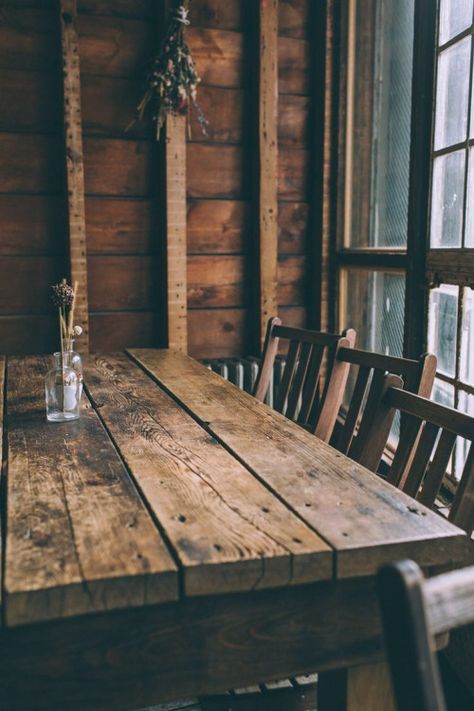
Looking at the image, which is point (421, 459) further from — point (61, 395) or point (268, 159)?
point (268, 159)

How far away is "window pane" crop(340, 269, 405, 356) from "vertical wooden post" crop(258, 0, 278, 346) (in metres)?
0.37

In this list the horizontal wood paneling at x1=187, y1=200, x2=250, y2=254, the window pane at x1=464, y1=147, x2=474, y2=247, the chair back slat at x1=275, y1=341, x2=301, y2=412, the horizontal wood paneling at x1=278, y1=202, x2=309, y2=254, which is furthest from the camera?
the horizontal wood paneling at x1=278, y1=202, x2=309, y2=254

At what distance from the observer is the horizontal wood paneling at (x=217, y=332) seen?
3584 mm

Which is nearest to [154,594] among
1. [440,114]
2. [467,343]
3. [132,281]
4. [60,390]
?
[60,390]

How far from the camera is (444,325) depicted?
2609 millimetres

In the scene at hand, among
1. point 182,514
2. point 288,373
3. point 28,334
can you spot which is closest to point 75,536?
point 182,514

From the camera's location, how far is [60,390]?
1844 millimetres

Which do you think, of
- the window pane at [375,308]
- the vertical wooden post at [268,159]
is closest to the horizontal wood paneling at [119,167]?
the vertical wooden post at [268,159]

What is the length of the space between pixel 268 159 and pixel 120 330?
3.59 feet

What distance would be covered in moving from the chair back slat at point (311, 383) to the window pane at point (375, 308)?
72 centimetres

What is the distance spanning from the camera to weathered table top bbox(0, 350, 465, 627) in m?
1.02

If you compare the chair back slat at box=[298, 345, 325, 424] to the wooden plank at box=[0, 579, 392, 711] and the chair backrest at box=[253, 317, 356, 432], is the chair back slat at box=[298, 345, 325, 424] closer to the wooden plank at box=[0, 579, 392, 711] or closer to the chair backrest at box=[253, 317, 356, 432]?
the chair backrest at box=[253, 317, 356, 432]

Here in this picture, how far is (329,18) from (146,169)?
114cm

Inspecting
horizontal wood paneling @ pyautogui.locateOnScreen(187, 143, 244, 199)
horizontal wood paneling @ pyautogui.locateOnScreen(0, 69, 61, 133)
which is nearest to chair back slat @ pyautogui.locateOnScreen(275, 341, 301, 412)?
horizontal wood paneling @ pyautogui.locateOnScreen(187, 143, 244, 199)
